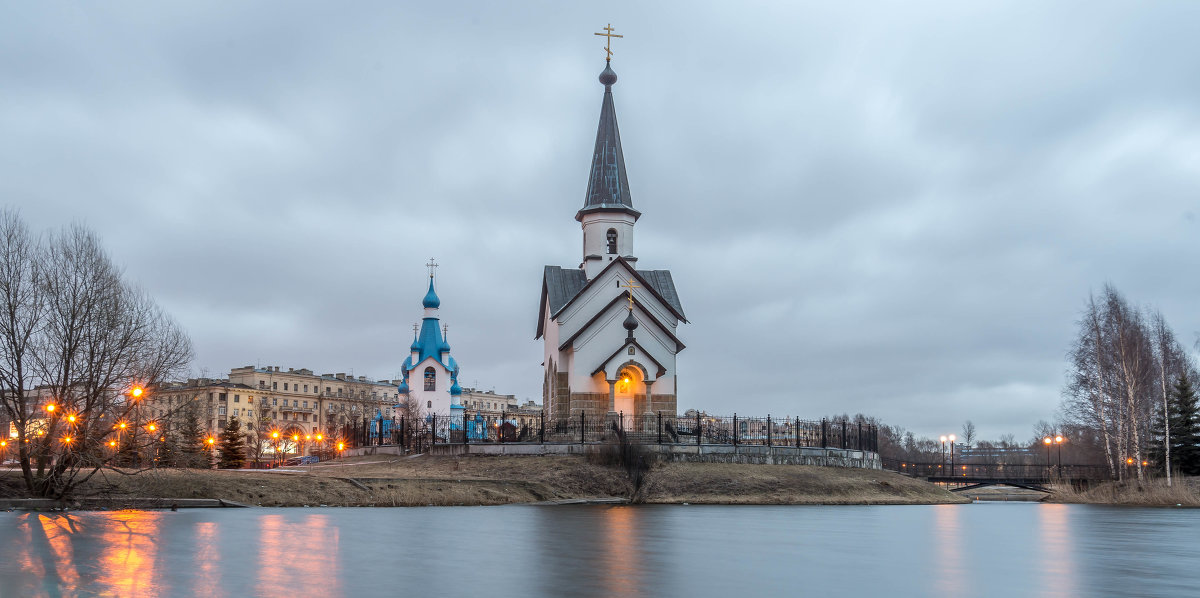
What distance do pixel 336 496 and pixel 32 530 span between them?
10.4 meters

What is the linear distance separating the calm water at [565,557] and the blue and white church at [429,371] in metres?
69.9

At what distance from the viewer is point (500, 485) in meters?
30.1

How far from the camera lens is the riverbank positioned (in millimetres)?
24922

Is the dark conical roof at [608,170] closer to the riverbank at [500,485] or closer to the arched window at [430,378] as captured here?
the riverbank at [500,485]

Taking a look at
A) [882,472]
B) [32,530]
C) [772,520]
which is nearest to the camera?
[32,530]

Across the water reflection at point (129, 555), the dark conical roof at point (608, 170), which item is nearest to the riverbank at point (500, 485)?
the water reflection at point (129, 555)

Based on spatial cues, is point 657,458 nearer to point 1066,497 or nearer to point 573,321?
point 573,321

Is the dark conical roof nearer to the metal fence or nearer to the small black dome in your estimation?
the small black dome

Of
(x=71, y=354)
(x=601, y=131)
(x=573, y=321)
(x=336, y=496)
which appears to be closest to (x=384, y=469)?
(x=336, y=496)

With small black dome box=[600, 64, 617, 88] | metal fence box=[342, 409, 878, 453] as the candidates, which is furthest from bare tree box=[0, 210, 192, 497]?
small black dome box=[600, 64, 617, 88]

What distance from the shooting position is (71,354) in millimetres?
25688

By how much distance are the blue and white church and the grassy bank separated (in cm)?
5816

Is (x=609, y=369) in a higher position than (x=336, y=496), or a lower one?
higher

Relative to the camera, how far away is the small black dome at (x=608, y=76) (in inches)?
2064
